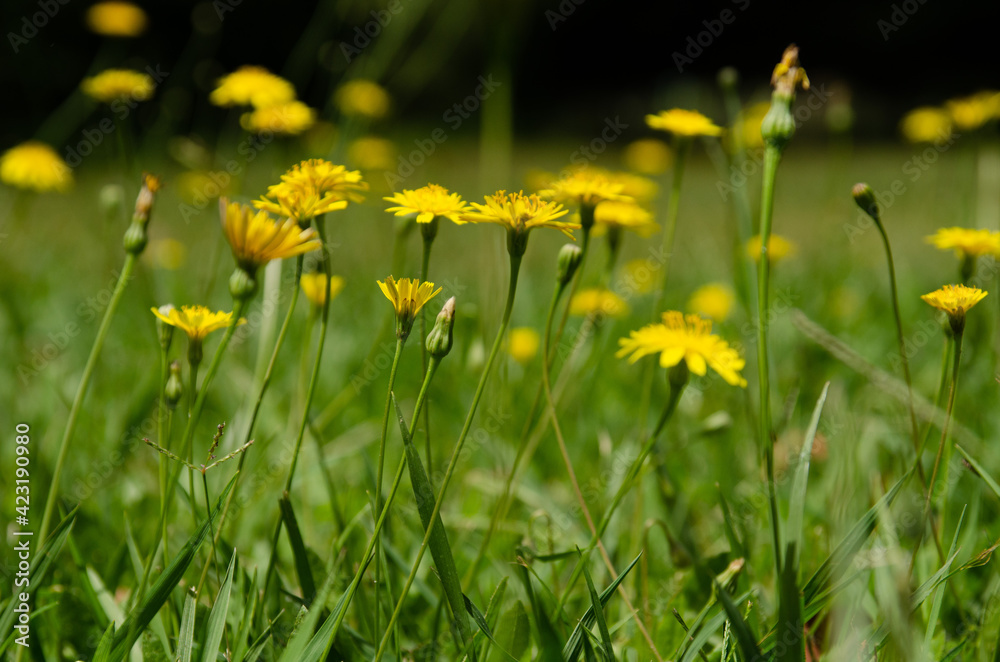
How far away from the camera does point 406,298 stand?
487 mm

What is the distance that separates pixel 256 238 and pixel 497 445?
1.66 ft

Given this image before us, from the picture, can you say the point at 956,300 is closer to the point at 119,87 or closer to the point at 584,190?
the point at 584,190

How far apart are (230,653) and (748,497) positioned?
598 millimetres

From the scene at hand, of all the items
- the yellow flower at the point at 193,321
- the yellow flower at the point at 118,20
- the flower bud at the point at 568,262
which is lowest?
the yellow flower at the point at 193,321

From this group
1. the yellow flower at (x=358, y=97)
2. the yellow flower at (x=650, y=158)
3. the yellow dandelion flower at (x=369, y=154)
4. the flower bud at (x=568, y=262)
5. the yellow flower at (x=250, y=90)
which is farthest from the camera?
the yellow flower at (x=650, y=158)

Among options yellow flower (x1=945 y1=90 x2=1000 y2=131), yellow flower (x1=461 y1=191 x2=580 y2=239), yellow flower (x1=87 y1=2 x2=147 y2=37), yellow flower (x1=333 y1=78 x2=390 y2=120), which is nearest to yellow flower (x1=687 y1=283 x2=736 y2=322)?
yellow flower (x1=945 y1=90 x2=1000 y2=131)

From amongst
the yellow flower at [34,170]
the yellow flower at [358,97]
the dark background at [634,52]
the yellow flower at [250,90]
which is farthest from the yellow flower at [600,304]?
the dark background at [634,52]

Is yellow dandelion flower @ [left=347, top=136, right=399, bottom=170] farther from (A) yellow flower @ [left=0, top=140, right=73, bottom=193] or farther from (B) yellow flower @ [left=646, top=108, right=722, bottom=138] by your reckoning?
(B) yellow flower @ [left=646, top=108, right=722, bottom=138]

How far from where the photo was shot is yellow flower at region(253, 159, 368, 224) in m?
0.52

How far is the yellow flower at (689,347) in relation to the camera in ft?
1.73

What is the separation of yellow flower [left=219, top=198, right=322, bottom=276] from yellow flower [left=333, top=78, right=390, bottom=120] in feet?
2.96

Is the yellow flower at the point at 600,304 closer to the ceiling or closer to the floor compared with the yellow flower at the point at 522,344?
closer to the ceiling

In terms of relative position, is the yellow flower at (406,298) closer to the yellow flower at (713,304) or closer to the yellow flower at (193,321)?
the yellow flower at (193,321)

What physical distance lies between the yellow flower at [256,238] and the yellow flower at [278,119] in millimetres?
359
